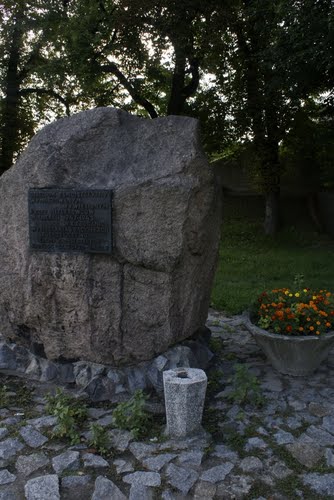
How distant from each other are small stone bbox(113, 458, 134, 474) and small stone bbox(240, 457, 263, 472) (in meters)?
0.85

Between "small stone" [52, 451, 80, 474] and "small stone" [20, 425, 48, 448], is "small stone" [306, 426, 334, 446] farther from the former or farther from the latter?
"small stone" [20, 425, 48, 448]

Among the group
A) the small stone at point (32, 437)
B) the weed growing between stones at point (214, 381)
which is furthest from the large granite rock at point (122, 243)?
the small stone at point (32, 437)

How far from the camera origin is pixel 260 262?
1225 centimetres

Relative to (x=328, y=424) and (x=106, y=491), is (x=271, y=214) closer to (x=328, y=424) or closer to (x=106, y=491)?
(x=328, y=424)

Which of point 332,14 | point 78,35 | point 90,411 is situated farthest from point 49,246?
point 78,35

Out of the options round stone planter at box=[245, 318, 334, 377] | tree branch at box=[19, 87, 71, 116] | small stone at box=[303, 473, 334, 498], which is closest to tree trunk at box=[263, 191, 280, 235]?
tree branch at box=[19, 87, 71, 116]

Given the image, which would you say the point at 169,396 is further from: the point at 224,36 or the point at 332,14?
the point at 224,36

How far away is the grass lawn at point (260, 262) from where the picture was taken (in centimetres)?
919

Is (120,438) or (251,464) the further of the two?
(120,438)

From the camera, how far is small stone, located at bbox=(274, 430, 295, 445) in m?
4.07

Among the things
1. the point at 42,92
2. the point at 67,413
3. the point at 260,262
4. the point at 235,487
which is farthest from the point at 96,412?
the point at 42,92

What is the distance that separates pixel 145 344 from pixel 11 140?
14168mm

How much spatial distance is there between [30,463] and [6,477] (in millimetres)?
220

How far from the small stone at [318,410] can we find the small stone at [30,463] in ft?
7.73
